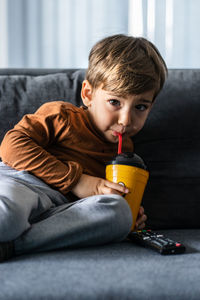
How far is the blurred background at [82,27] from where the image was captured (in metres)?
2.34

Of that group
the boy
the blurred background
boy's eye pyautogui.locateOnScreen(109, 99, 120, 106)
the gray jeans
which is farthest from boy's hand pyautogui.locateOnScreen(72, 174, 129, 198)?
the blurred background

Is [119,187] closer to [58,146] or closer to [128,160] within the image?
[128,160]

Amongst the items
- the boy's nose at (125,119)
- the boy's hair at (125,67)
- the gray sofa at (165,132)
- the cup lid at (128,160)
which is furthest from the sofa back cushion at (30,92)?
the cup lid at (128,160)

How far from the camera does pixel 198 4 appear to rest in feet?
7.72

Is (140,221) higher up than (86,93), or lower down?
lower down

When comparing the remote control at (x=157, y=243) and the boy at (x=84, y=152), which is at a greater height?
the boy at (x=84, y=152)

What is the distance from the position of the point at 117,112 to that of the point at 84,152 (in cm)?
15

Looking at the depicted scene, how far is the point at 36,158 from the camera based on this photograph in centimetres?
102

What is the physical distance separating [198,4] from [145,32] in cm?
37

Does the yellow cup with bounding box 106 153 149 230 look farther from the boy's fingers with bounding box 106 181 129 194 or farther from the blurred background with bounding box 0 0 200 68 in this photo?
the blurred background with bounding box 0 0 200 68

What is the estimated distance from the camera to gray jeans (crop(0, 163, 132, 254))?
30.5 inches

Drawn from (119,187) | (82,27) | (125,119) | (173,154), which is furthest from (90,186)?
(82,27)

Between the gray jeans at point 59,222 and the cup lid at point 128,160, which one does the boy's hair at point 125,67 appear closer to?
the cup lid at point 128,160

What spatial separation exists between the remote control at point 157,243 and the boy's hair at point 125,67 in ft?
1.25
